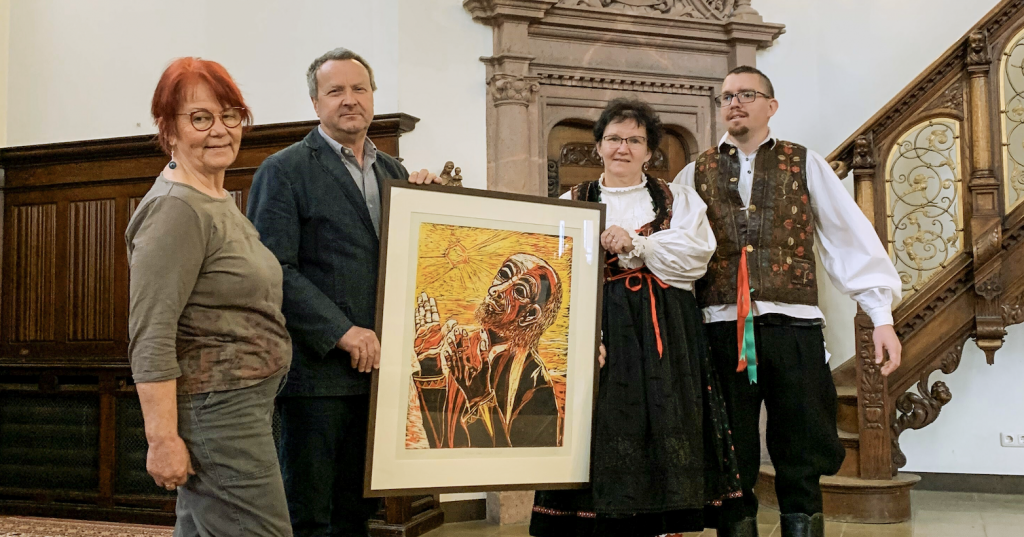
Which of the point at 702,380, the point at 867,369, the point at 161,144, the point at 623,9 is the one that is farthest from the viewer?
the point at 623,9

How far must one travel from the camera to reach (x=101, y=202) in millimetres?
5148

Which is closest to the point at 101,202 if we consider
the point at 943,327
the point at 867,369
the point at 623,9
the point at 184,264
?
the point at 623,9

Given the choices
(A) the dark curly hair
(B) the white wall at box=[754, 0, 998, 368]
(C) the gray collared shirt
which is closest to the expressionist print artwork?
(C) the gray collared shirt

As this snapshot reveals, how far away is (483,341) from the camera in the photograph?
247cm

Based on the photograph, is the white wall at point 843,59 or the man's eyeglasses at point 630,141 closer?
the man's eyeglasses at point 630,141

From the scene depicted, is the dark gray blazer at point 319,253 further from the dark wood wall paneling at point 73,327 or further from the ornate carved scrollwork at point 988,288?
the ornate carved scrollwork at point 988,288

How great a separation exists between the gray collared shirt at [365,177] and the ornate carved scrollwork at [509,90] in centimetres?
245

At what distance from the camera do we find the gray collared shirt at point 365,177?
2.41 metres

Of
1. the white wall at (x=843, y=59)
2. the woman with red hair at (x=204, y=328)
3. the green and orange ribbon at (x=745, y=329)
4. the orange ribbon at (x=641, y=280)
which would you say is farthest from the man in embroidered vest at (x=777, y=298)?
the white wall at (x=843, y=59)

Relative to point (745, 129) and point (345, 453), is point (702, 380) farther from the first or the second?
point (345, 453)

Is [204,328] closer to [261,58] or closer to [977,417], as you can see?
[261,58]

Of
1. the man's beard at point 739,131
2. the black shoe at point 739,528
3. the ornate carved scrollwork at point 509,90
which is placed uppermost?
the ornate carved scrollwork at point 509,90

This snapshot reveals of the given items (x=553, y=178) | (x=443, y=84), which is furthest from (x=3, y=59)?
(x=553, y=178)

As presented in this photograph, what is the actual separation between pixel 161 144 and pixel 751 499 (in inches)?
78.9
